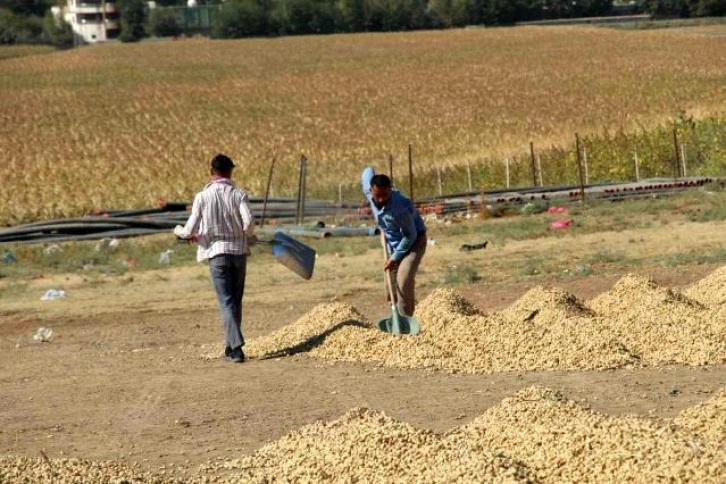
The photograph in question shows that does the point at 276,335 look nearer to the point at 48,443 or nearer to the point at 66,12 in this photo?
the point at 48,443

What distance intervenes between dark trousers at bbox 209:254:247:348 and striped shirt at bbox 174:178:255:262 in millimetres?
79

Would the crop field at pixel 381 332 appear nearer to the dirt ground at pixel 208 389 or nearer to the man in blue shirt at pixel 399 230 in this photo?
the dirt ground at pixel 208 389

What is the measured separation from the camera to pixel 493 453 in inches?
308

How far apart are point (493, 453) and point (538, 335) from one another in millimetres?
4456

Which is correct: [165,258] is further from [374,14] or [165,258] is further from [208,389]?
[374,14]

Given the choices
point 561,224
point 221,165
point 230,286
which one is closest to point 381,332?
point 230,286

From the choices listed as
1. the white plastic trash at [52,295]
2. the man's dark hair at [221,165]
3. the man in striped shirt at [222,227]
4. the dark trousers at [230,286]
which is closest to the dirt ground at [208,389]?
the dark trousers at [230,286]

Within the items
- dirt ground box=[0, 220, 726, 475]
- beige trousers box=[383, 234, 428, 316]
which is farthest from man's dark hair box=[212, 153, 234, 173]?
beige trousers box=[383, 234, 428, 316]

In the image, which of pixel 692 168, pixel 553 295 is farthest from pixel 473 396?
pixel 692 168

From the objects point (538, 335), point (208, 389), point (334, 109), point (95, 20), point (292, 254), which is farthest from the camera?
point (95, 20)

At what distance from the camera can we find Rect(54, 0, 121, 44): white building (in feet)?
522

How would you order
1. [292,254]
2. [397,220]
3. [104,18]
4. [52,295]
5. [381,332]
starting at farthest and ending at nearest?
[104,18] < [52,295] < [292,254] < [381,332] < [397,220]

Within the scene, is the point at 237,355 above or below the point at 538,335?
below

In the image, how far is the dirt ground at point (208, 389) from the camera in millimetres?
9992
